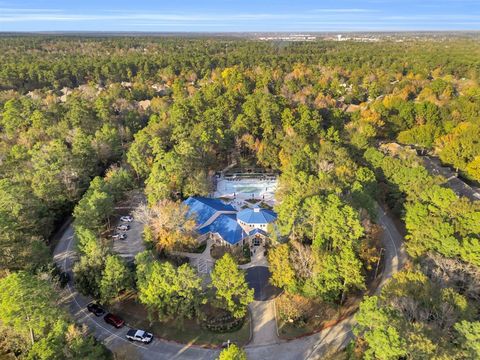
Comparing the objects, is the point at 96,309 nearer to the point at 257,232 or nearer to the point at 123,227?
the point at 123,227

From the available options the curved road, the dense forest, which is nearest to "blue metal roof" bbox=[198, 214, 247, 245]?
the dense forest

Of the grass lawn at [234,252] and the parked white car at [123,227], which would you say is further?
the parked white car at [123,227]

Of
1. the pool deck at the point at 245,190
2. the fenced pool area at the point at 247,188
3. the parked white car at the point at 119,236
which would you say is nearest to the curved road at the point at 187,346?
the parked white car at the point at 119,236

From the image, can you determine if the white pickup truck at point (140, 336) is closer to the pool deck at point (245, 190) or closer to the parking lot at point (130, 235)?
the parking lot at point (130, 235)

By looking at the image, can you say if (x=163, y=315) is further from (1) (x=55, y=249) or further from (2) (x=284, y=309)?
(1) (x=55, y=249)

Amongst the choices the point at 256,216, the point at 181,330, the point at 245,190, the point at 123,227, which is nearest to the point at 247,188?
the point at 245,190

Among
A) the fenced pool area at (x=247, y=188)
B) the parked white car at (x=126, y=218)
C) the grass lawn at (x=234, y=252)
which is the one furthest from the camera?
the fenced pool area at (x=247, y=188)
